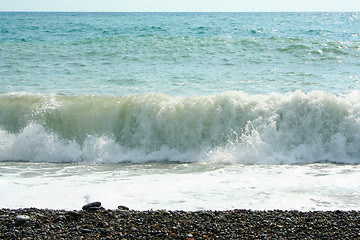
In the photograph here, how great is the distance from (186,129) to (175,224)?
15.5ft

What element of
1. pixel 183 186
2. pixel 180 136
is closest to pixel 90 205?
pixel 183 186

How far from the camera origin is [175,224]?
196 inches

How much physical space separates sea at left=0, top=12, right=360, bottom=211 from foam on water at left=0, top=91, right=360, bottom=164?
2 cm

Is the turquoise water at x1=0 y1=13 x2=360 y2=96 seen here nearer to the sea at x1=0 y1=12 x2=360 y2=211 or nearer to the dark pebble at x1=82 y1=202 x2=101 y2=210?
the sea at x1=0 y1=12 x2=360 y2=211

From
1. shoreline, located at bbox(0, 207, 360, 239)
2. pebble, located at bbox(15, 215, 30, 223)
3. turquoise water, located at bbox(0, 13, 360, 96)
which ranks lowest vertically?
shoreline, located at bbox(0, 207, 360, 239)

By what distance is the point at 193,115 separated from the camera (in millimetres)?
9758

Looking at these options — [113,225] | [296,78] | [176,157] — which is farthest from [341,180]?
[296,78]

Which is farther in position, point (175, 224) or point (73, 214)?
point (73, 214)

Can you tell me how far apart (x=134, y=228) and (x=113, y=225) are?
0.28 meters

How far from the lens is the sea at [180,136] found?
6312mm

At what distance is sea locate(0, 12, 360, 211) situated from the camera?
631 centimetres

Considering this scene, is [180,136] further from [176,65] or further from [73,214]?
[176,65]

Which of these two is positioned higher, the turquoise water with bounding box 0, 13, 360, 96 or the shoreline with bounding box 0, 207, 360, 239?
the turquoise water with bounding box 0, 13, 360, 96

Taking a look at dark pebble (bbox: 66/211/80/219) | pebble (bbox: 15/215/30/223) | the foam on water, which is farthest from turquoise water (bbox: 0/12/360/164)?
pebble (bbox: 15/215/30/223)
